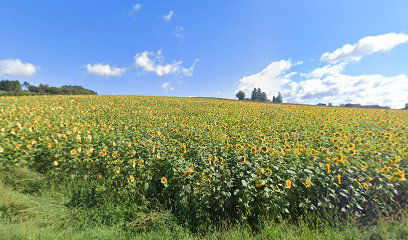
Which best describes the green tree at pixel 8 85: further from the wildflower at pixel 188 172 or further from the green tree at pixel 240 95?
the green tree at pixel 240 95

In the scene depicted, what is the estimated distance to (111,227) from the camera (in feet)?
7.39

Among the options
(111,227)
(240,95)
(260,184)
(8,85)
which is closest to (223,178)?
(260,184)

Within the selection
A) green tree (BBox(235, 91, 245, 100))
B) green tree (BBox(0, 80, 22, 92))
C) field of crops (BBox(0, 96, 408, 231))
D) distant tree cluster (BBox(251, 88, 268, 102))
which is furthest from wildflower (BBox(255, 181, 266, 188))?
distant tree cluster (BBox(251, 88, 268, 102))

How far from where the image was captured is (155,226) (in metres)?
2.27

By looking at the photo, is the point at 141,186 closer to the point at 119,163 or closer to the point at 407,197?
the point at 119,163

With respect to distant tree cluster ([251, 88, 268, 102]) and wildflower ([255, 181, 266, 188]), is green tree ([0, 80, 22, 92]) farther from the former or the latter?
distant tree cluster ([251, 88, 268, 102])

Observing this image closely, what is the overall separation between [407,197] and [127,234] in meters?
4.06

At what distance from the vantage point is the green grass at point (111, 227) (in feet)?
6.43

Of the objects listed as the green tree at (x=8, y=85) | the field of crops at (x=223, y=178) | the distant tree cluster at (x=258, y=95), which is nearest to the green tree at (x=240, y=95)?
the distant tree cluster at (x=258, y=95)

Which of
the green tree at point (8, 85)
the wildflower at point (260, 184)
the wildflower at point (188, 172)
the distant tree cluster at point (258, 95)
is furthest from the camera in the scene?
the distant tree cluster at point (258, 95)

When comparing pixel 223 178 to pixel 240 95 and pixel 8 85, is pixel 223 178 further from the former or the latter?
pixel 8 85

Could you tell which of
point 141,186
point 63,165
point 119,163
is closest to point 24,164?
point 63,165

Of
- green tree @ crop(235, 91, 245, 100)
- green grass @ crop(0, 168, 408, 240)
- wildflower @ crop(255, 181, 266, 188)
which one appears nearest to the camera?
green grass @ crop(0, 168, 408, 240)

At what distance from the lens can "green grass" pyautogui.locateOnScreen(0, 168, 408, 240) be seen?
1961 millimetres
